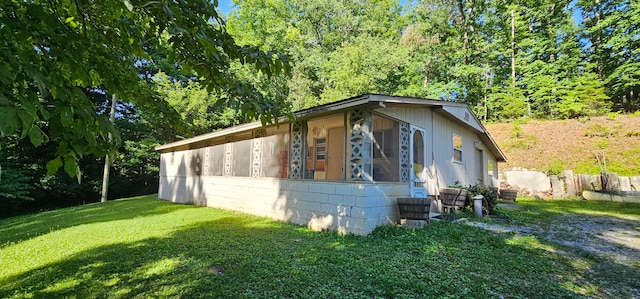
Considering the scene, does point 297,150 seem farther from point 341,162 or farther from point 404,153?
point 404,153

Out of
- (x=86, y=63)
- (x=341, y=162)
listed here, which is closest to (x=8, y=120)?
(x=86, y=63)

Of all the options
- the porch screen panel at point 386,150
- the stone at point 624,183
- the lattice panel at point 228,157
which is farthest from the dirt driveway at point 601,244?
the lattice panel at point 228,157

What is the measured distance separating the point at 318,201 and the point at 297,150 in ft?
4.82

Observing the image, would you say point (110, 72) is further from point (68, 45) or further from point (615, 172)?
point (615, 172)

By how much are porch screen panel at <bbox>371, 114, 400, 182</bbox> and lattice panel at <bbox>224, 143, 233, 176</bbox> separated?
500 centimetres

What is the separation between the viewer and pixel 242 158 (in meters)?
8.92

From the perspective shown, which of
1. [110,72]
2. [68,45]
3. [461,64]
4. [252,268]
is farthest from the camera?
[461,64]

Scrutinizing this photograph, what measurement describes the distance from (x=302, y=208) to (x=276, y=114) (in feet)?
14.5

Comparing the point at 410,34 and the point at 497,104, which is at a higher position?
the point at 410,34

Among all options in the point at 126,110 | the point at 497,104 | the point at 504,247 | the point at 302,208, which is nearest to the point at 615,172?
the point at 497,104

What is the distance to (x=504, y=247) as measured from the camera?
476 cm

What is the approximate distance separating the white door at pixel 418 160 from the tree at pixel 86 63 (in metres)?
5.22

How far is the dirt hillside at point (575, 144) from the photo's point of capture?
45.3 ft

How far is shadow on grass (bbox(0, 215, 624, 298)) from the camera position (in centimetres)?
308
